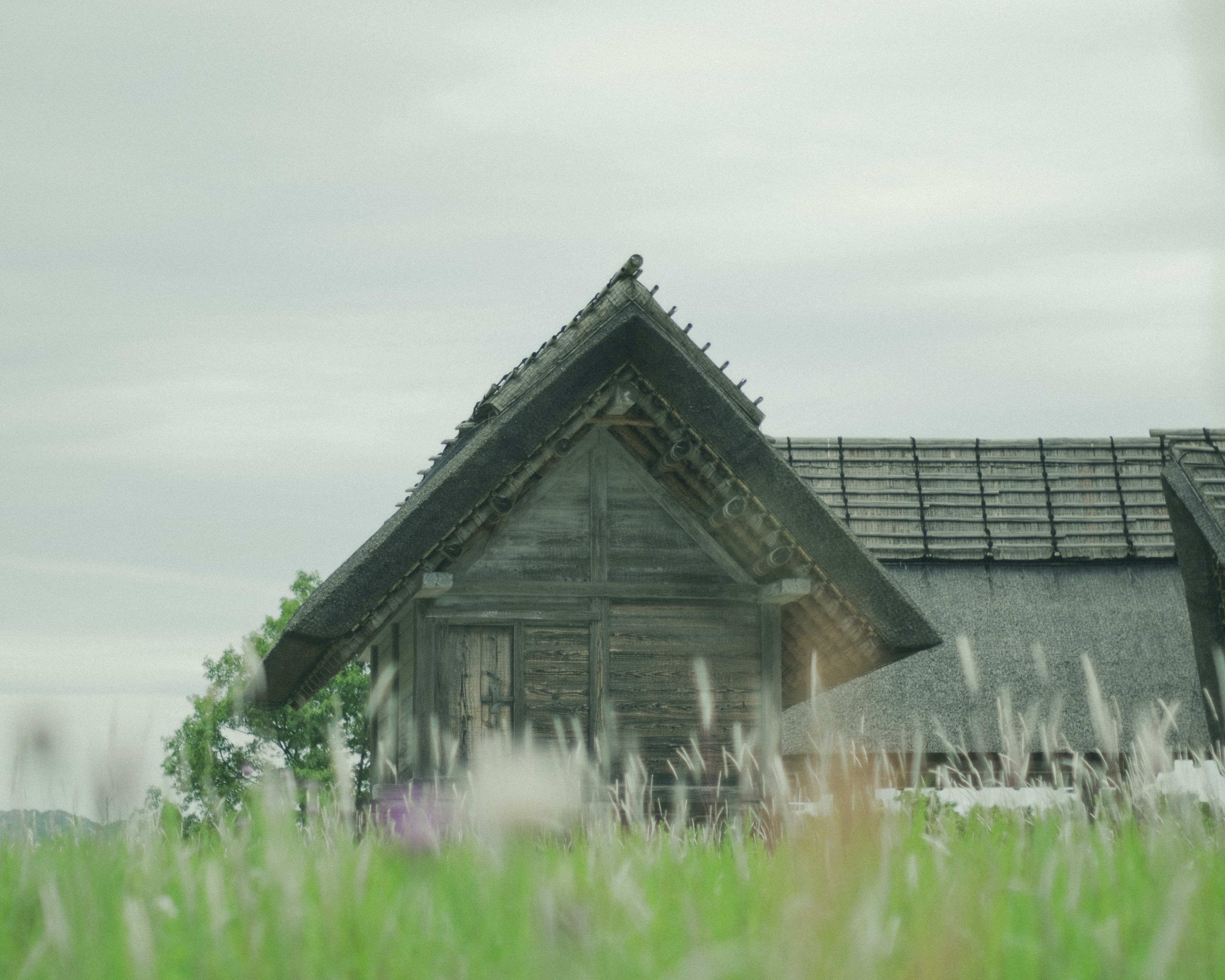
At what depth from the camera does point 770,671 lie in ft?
27.9

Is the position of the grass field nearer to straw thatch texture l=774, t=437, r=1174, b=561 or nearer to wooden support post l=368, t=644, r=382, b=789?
wooden support post l=368, t=644, r=382, b=789

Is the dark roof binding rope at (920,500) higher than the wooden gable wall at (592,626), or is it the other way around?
the dark roof binding rope at (920,500)

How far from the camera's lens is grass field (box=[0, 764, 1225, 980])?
1774 mm

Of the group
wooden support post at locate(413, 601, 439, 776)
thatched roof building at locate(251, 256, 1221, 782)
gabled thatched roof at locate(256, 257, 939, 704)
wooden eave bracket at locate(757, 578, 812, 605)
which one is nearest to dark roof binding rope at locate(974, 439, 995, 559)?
thatched roof building at locate(251, 256, 1221, 782)

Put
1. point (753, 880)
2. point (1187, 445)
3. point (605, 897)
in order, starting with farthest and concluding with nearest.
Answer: point (1187, 445) → point (753, 880) → point (605, 897)

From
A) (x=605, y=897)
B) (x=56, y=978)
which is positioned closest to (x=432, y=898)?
(x=605, y=897)

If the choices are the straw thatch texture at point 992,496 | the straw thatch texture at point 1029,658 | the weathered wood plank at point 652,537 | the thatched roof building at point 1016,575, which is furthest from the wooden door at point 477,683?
the straw thatch texture at point 992,496

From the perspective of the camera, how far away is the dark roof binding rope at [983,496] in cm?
1644

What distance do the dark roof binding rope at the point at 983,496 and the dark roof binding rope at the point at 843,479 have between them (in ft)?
5.52

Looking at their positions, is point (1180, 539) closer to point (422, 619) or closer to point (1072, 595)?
point (1072, 595)

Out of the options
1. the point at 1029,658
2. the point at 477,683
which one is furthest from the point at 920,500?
the point at 477,683

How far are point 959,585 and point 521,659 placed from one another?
926 cm

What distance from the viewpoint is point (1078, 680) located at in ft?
49.9

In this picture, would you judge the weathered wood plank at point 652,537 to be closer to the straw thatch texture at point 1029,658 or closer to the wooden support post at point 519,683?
the wooden support post at point 519,683
